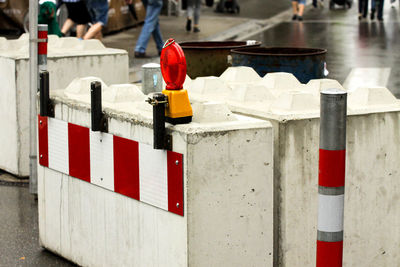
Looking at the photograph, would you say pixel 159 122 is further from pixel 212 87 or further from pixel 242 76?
pixel 242 76

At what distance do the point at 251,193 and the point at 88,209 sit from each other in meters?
1.15

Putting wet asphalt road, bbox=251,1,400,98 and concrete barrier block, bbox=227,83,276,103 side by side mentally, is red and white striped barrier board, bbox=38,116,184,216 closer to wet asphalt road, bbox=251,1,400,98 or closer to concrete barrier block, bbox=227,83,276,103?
concrete barrier block, bbox=227,83,276,103

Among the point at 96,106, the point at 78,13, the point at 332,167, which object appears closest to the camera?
the point at 332,167

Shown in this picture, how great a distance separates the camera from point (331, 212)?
3111 mm

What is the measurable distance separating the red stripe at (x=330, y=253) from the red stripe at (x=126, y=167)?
4.16 ft

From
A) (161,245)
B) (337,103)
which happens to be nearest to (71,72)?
(161,245)

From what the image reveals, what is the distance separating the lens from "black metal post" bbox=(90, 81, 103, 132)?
4.32m

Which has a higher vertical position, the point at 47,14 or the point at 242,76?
the point at 47,14

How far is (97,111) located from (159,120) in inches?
Answer: 27.4

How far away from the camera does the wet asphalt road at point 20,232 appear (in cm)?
508

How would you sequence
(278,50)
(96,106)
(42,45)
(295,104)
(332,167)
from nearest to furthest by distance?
(332,167), (295,104), (96,106), (42,45), (278,50)

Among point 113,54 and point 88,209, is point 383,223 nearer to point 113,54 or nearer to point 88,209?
point 88,209

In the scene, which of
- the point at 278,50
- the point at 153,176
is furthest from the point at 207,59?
the point at 153,176

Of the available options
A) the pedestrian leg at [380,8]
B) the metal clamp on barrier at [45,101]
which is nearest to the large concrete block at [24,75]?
the metal clamp on barrier at [45,101]
